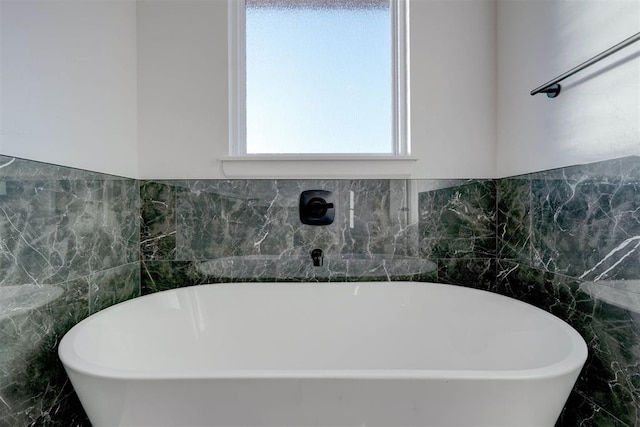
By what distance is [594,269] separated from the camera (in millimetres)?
945

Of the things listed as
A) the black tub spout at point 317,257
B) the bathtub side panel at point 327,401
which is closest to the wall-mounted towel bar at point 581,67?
the bathtub side panel at point 327,401

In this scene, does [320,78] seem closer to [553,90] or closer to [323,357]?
[553,90]

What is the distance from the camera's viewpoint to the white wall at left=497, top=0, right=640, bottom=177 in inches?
33.6

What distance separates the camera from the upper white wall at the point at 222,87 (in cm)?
144

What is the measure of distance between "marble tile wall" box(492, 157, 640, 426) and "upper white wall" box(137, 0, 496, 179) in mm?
388

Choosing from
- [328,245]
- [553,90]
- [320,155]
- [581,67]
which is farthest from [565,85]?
[328,245]

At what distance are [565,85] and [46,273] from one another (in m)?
1.77

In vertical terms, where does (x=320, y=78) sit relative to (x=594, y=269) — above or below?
above

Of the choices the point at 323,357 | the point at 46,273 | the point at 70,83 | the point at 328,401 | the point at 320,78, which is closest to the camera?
the point at 328,401

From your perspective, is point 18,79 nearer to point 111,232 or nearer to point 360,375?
point 111,232

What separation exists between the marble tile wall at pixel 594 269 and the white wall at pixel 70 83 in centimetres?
164

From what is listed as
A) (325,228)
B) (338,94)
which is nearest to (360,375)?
(325,228)

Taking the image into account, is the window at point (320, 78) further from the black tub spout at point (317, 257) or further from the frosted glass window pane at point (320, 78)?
the black tub spout at point (317, 257)

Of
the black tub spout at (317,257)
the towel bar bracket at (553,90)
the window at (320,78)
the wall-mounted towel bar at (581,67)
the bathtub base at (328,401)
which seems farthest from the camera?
the window at (320,78)
